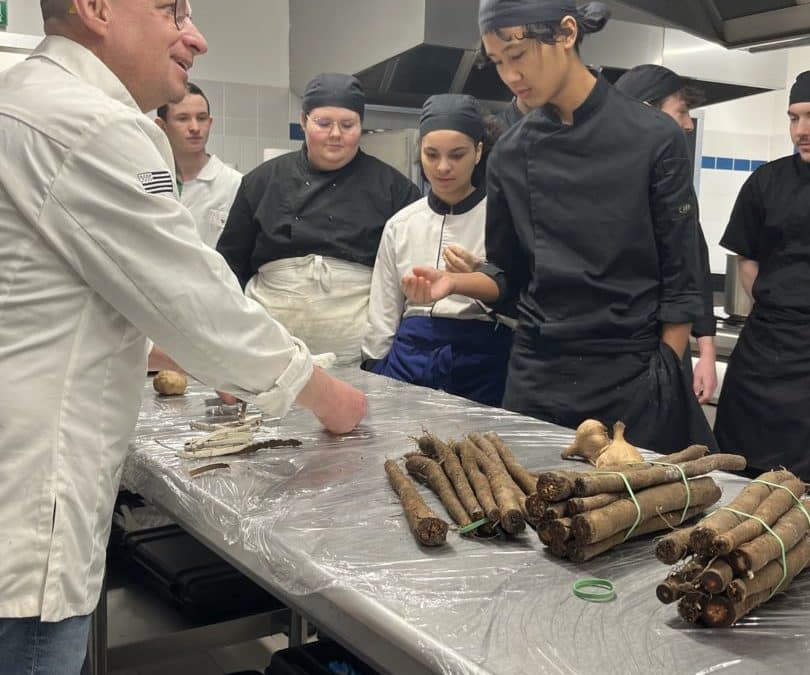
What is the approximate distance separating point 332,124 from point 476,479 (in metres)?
1.66

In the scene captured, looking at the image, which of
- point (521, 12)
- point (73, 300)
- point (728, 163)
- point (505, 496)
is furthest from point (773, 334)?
point (728, 163)

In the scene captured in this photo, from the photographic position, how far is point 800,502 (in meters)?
1.05

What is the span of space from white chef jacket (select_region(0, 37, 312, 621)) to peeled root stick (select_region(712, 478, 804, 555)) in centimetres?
67

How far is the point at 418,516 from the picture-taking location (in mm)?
1114

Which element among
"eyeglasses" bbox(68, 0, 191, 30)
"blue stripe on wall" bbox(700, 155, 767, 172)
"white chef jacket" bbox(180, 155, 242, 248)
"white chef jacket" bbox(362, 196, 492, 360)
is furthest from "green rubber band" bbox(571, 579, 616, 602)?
"blue stripe on wall" bbox(700, 155, 767, 172)

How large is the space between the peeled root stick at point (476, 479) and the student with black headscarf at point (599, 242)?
0.65 metres

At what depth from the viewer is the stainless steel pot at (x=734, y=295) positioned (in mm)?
3268

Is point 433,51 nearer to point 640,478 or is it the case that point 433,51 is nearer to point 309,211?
point 309,211

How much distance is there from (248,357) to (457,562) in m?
0.40

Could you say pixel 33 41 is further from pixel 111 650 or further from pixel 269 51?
pixel 111 650

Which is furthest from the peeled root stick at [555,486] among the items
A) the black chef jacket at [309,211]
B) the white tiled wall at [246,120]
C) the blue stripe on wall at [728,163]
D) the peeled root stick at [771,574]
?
Answer: the blue stripe on wall at [728,163]

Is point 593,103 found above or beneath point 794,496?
above

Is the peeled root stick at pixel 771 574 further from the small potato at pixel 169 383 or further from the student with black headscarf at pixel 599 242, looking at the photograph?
the small potato at pixel 169 383

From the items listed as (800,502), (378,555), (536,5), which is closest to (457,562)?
(378,555)
